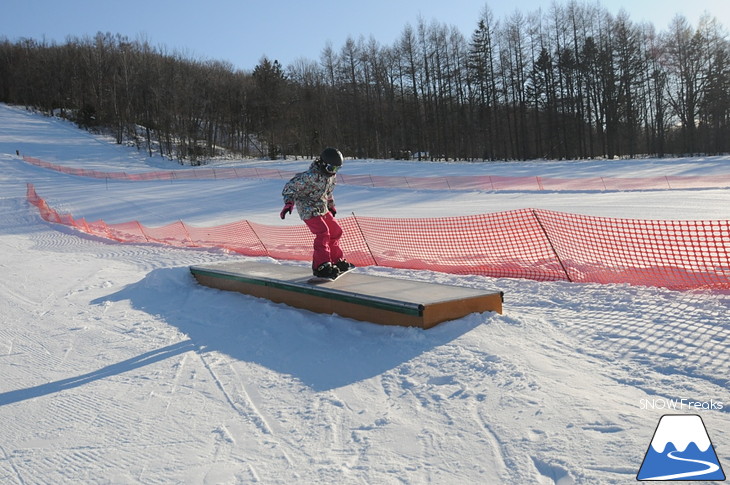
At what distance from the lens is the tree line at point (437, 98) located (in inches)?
2025

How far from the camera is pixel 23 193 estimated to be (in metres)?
31.5

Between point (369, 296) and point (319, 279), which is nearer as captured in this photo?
point (369, 296)

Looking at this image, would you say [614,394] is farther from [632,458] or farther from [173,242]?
[173,242]

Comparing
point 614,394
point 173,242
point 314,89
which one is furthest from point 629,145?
point 614,394

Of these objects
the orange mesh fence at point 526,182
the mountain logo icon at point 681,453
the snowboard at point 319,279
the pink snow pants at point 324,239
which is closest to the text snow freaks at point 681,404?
the mountain logo icon at point 681,453

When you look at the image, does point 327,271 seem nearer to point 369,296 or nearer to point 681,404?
point 369,296

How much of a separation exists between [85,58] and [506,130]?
59.1 metres

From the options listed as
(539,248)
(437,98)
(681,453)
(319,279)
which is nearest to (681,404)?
(681,453)

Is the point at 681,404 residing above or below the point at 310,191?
below

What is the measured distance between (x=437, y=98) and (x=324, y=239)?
58413 mm

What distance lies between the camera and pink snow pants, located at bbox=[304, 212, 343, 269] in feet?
21.8

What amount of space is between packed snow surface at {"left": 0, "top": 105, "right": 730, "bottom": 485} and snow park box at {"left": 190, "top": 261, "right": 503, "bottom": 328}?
0.14 meters

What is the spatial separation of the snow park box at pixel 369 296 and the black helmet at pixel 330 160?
1375mm

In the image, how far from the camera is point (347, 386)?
4.06m
